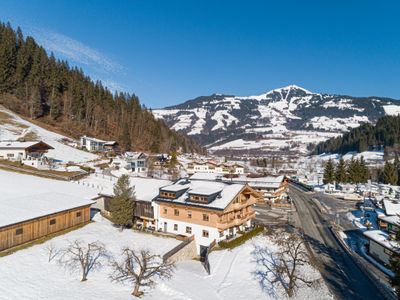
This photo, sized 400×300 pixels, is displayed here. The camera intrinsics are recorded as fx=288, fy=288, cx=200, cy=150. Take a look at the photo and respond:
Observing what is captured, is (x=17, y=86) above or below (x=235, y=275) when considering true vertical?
above

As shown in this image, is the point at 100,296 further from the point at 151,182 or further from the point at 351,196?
the point at 351,196

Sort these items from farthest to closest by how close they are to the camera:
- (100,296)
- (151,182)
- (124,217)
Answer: (151,182), (124,217), (100,296)

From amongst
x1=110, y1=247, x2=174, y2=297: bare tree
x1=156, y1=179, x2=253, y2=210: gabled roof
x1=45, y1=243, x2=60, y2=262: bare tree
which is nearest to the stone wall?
x1=110, y1=247, x2=174, y2=297: bare tree

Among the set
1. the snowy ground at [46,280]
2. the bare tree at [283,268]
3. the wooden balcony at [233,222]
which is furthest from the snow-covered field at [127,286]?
the wooden balcony at [233,222]

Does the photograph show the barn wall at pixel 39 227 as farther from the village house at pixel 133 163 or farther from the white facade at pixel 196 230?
the village house at pixel 133 163

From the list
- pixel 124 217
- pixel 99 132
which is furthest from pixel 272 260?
pixel 99 132

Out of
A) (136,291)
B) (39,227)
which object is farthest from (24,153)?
(136,291)
